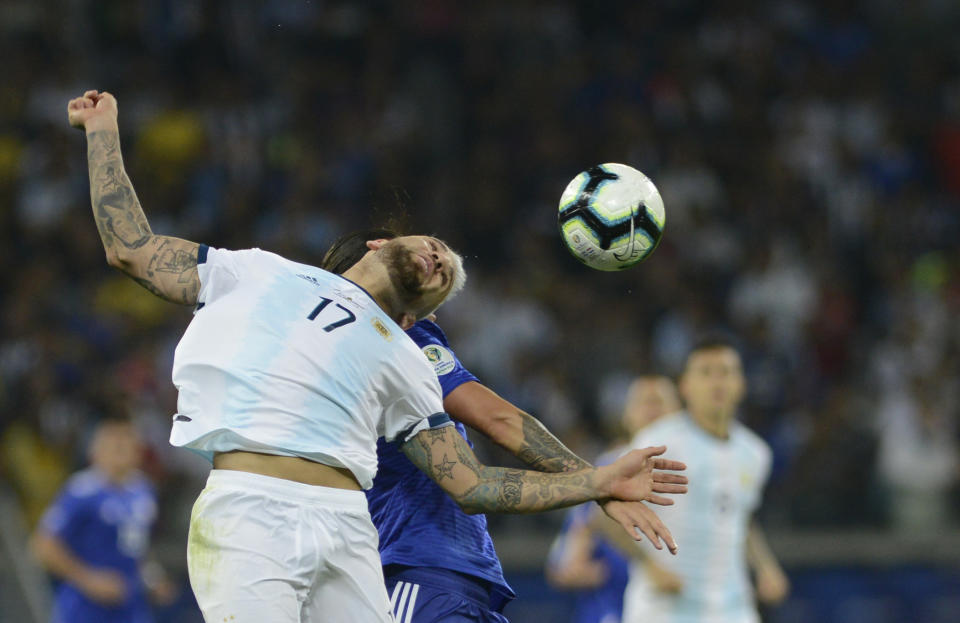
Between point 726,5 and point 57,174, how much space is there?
7553mm

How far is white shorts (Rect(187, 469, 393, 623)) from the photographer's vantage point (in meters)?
3.84

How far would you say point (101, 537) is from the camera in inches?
339

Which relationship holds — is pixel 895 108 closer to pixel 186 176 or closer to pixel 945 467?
pixel 945 467

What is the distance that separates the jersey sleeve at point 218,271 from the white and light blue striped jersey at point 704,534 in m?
3.67

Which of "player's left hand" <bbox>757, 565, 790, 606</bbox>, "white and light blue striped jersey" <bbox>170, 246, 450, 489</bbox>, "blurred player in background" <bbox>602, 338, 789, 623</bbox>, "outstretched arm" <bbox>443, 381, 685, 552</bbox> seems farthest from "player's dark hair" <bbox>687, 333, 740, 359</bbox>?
"white and light blue striped jersey" <bbox>170, 246, 450, 489</bbox>

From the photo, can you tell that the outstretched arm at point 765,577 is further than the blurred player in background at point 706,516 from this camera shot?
Yes

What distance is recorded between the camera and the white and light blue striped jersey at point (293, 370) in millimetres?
3986

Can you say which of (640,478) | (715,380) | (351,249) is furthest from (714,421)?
(640,478)

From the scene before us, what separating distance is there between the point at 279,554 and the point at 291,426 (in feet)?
1.23

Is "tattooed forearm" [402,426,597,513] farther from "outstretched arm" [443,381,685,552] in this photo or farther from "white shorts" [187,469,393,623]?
"white shorts" [187,469,393,623]

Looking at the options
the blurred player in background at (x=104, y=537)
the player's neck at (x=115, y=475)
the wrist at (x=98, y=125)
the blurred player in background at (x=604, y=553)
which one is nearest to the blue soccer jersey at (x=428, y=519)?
the wrist at (x=98, y=125)

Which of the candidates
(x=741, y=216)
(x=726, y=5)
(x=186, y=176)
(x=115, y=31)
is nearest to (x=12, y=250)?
(x=186, y=176)

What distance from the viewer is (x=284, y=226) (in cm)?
1268

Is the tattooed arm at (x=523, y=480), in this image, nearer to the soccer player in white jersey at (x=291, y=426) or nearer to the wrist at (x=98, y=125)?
the soccer player in white jersey at (x=291, y=426)
